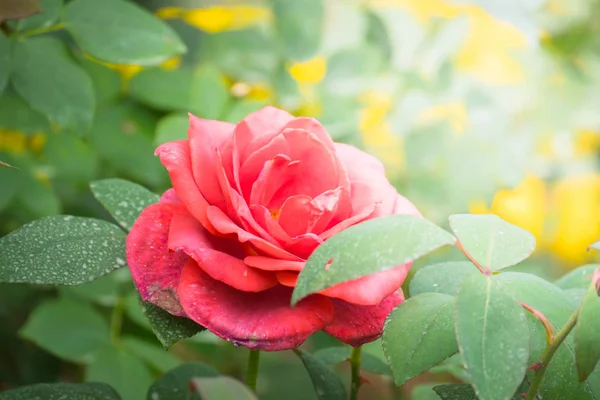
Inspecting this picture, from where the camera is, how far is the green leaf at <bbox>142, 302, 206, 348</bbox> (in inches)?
14.4

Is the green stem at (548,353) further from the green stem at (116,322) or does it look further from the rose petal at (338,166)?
the green stem at (116,322)

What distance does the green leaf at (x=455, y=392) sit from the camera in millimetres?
409

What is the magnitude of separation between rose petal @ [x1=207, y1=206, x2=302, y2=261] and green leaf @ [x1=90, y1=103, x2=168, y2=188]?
0.42 meters

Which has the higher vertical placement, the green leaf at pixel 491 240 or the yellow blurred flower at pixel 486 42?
the green leaf at pixel 491 240

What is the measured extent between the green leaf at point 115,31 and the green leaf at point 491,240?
1.12 feet

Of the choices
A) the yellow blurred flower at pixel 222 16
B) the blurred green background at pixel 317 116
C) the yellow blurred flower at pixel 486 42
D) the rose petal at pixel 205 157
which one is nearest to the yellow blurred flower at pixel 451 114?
the blurred green background at pixel 317 116

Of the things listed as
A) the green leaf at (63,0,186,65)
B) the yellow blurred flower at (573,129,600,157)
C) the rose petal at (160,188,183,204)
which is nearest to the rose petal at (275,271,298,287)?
the rose petal at (160,188,183,204)

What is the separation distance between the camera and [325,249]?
0.33 m

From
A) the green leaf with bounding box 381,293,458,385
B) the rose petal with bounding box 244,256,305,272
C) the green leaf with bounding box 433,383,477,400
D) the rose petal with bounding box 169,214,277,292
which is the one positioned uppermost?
the rose petal with bounding box 244,256,305,272

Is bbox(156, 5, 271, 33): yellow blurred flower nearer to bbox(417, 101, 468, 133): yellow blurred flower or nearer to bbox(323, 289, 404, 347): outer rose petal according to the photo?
bbox(417, 101, 468, 133): yellow blurred flower

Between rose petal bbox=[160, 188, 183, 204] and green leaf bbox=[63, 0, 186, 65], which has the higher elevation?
green leaf bbox=[63, 0, 186, 65]

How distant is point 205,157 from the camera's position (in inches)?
15.8

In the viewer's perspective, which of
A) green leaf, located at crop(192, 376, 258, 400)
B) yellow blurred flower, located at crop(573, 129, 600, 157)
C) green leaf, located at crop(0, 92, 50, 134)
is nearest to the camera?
green leaf, located at crop(192, 376, 258, 400)

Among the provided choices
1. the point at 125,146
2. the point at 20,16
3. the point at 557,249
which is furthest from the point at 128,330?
the point at 557,249
